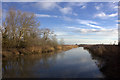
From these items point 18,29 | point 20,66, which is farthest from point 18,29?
point 20,66

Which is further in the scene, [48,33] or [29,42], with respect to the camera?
[48,33]

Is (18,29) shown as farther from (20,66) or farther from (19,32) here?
(20,66)

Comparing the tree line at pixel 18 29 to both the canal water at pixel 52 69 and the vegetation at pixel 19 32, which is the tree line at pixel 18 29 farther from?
the canal water at pixel 52 69

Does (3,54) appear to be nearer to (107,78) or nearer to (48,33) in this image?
(107,78)

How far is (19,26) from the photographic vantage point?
18.7 m

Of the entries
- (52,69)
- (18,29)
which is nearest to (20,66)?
(52,69)

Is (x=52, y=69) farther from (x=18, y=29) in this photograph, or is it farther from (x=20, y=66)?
(x=18, y=29)

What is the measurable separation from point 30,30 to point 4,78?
15792 millimetres

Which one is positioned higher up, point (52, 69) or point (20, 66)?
point (52, 69)

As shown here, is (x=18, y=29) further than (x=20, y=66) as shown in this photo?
Yes

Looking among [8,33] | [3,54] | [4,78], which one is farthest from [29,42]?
[4,78]

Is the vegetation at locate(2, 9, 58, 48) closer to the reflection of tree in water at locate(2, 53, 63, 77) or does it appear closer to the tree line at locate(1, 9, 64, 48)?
the tree line at locate(1, 9, 64, 48)

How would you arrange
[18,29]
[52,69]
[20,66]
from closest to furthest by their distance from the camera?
[52,69], [20,66], [18,29]

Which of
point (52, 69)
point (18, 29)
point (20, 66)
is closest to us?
point (52, 69)
